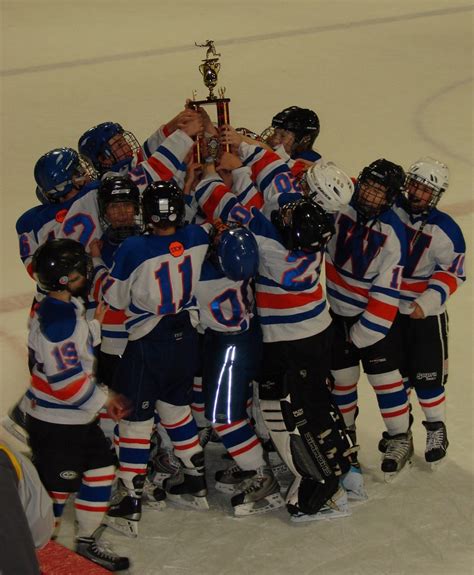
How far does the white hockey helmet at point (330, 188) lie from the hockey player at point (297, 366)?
0.11 metres

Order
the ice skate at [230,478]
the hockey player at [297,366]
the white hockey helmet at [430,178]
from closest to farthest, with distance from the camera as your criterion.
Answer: the hockey player at [297,366], the white hockey helmet at [430,178], the ice skate at [230,478]

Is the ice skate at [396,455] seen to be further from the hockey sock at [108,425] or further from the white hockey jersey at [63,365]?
Answer: the white hockey jersey at [63,365]

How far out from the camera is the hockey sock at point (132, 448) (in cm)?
369

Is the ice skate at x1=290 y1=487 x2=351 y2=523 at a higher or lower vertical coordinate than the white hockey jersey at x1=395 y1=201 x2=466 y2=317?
lower

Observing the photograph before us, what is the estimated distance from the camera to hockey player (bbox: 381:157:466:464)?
3904 mm

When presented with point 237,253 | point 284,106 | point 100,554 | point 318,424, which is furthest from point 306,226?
point 284,106

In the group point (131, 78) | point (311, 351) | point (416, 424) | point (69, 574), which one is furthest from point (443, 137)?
point (69, 574)

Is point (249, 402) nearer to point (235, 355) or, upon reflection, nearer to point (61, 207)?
point (235, 355)

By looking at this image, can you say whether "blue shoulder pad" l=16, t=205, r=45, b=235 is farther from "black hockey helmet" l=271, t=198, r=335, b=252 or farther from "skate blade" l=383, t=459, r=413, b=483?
"skate blade" l=383, t=459, r=413, b=483

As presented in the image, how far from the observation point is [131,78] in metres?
9.20

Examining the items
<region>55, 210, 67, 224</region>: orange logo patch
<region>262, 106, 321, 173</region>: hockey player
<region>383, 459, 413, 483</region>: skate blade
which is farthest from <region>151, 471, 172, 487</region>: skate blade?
<region>262, 106, 321, 173</region>: hockey player

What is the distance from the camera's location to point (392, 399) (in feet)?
13.2

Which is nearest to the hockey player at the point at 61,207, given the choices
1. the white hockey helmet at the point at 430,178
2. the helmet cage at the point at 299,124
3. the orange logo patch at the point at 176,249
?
the orange logo patch at the point at 176,249

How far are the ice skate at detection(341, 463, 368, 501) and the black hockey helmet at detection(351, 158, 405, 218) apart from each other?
995 millimetres
